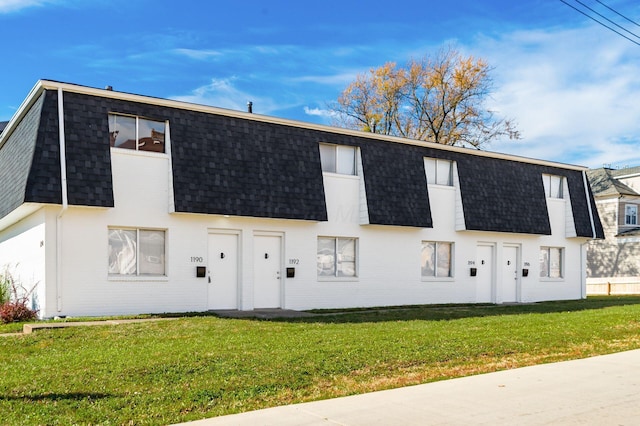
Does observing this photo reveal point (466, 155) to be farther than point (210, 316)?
Yes

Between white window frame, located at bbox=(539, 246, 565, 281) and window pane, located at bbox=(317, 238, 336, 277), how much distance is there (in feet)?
32.1

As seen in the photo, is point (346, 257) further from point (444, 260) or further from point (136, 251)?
point (136, 251)

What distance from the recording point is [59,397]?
296 inches

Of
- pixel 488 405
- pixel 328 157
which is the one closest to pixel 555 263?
pixel 328 157

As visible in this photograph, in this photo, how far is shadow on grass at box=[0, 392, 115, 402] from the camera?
7.44 meters

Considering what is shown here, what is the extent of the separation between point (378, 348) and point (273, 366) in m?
2.27

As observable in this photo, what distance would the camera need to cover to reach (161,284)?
1614 cm

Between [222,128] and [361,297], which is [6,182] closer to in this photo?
[222,128]

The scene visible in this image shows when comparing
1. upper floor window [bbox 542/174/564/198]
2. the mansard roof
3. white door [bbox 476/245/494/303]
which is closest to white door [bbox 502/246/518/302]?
white door [bbox 476/245/494/303]

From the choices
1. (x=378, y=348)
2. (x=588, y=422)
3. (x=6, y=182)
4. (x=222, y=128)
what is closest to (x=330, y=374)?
(x=378, y=348)

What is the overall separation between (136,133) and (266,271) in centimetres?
519

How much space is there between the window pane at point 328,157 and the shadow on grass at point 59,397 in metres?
12.4

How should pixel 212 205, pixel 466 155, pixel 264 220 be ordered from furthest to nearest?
pixel 466 155, pixel 264 220, pixel 212 205

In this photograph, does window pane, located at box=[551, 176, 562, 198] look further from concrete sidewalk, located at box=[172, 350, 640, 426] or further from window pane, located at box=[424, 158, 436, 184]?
concrete sidewalk, located at box=[172, 350, 640, 426]
